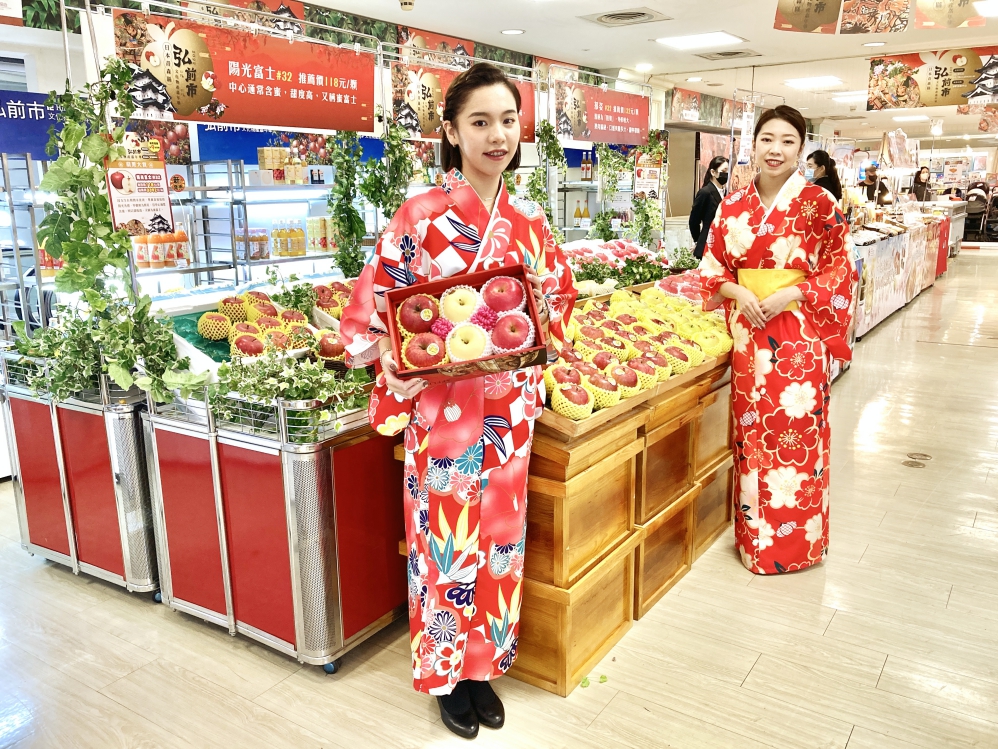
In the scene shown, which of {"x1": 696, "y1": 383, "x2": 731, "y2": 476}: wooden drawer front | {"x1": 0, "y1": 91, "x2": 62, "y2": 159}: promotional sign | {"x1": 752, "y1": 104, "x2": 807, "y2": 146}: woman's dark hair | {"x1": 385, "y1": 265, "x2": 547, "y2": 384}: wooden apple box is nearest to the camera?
{"x1": 385, "y1": 265, "x2": 547, "y2": 384}: wooden apple box

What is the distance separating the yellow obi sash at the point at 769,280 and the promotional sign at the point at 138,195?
2.41m

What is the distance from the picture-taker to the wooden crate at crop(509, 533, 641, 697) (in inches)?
103

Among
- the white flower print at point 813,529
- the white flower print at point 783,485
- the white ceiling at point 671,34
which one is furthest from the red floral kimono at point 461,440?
the white ceiling at point 671,34

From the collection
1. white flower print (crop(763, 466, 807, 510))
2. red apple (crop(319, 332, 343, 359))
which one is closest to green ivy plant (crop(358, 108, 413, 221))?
red apple (crop(319, 332, 343, 359))

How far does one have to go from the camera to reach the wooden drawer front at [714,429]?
11.9 feet

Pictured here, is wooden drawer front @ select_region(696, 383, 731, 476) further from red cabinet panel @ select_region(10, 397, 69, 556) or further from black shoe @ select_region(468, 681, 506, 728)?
red cabinet panel @ select_region(10, 397, 69, 556)

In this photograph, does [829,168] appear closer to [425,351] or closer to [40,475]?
[425,351]

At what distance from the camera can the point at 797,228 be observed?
10.6 ft

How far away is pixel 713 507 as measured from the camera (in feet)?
12.8

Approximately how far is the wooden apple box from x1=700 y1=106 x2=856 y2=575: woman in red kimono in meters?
1.59

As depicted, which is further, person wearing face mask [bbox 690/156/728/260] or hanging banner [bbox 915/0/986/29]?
person wearing face mask [bbox 690/156/728/260]

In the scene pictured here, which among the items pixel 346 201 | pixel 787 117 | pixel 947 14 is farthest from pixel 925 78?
pixel 346 201

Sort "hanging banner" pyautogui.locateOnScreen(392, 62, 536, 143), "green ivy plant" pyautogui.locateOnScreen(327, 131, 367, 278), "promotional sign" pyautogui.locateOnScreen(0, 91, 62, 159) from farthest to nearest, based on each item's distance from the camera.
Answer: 1. "promotional sign" pyautogui.locateOnScreen(0, 91, 62, 159)
2. "hanging banner" pyautogui.locateOnScreen(392, 62, 536, 143)
3. "green ivy plant" pyautogui.locateOnScreen(327, 131, 367, 278)

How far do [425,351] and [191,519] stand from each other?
152cm
